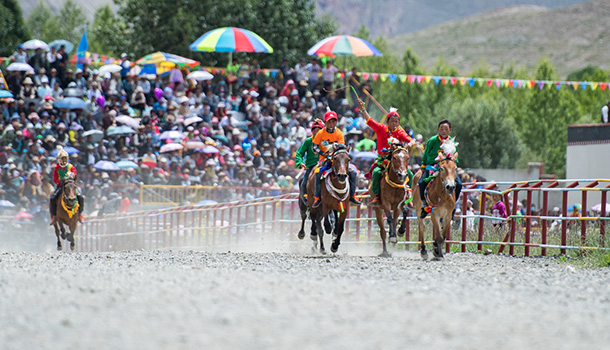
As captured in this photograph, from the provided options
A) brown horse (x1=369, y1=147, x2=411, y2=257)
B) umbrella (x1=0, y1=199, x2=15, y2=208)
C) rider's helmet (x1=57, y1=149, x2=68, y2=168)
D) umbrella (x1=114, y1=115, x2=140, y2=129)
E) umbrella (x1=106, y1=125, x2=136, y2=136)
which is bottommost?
umbrella (x1=0, y1=199, x2=15, y2=208)

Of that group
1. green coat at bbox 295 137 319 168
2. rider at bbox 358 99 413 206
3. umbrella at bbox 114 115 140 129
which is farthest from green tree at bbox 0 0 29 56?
rider at bbox 358 99 413 206

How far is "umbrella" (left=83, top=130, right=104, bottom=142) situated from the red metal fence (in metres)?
3.28

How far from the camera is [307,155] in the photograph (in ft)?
63.4

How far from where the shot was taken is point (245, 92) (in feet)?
117

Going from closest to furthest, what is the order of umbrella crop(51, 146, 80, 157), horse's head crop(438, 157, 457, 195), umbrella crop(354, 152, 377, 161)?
horse's head crop(438, 157, 457, 195), umbrella crop(51, 146, 80, 157), umbrella crop(354, 152, 377, 161)

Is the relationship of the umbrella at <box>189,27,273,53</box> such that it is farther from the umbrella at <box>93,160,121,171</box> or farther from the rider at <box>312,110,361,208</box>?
the rider at <box>312,110,361,208</box>

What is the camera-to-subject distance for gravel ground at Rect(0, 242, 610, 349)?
7879mm

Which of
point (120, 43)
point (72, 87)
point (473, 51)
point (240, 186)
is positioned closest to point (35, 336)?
point (240, 186)

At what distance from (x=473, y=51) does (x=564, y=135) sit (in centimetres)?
12736

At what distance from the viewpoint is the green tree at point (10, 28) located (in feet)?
225

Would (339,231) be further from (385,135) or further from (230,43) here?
(230,43)

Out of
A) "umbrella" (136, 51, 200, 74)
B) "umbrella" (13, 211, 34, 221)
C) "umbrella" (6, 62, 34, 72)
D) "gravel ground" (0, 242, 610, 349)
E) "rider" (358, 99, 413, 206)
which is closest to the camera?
"gravel ground" (0, 242, 610, 349)

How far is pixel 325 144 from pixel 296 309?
9249 mm

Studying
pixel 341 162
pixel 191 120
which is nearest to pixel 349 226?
pixel 341 162
